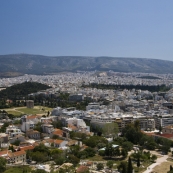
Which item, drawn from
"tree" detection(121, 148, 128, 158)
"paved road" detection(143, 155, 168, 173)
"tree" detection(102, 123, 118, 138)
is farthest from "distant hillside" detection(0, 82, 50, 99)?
"paved road" detection(143, 155, 168, 173)

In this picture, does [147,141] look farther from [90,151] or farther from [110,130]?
[90,151]

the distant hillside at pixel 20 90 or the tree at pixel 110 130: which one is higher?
the distant hillside at pixel 20 90

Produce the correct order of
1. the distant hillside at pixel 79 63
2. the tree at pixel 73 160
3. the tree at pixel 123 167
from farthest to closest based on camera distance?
the distant hillside at pixel 79 63, the tree at pixel 73 160, the tree at pixel 123 167

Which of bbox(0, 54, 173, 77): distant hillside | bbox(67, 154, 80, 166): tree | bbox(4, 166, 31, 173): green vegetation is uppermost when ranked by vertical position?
bbox(0, 54, 173, 77): distant hillside

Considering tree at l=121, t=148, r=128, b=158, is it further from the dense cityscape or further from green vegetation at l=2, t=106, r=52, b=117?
green vegetation at l=2, t=106, r=52, b=117

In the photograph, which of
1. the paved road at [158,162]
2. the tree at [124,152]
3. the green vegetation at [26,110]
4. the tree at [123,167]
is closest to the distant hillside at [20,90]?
the green vegetation at [26,110]

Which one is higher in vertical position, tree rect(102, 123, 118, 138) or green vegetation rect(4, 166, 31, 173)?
tree rect(102, 123, 118, 138)

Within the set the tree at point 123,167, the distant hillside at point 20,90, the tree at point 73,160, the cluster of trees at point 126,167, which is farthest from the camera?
the distant hillside at point 20,90

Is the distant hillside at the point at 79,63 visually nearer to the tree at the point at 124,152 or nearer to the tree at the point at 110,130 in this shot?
the tree at the point at 110,130
